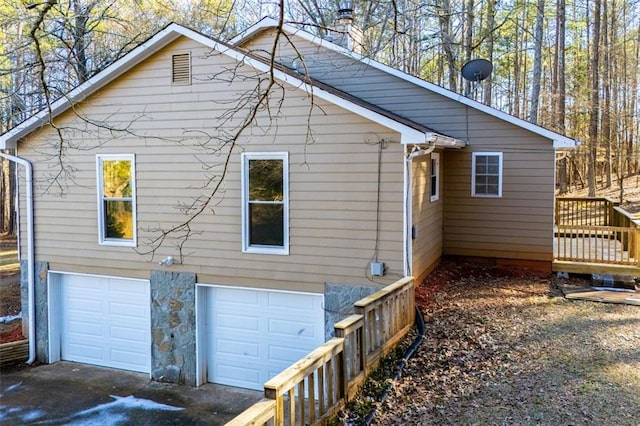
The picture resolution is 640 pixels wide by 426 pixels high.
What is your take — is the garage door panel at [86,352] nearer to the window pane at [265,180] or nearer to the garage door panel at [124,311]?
the garage door panel at [124,311]

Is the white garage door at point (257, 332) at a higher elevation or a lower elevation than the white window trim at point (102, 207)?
lower

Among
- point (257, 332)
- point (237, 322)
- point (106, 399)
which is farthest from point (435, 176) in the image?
point (106, 399)

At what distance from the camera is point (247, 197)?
828 centimetres

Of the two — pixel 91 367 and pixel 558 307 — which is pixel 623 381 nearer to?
pixel 558 307

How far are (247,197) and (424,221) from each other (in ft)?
10.6

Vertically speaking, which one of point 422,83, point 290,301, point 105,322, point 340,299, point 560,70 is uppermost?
point 560,70

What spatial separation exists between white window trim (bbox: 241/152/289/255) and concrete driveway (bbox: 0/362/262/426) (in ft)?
8.14

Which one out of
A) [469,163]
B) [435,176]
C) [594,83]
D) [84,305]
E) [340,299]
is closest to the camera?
[340,299]

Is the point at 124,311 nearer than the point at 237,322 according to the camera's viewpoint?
No

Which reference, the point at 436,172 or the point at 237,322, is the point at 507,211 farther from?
the point at 237,322

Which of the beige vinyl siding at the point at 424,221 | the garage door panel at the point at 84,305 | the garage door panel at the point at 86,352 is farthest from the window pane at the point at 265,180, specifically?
the garage door panel at the point at 86,352

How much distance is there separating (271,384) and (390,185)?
4292 millimetres

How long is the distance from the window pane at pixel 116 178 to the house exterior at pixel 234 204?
0.03 metres

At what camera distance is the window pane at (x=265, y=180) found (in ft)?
26.8
